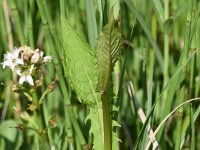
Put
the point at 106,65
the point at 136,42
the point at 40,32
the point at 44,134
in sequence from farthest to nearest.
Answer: the point at 40,32
the point at 136,42
the point at 44,134
the point at 106,65

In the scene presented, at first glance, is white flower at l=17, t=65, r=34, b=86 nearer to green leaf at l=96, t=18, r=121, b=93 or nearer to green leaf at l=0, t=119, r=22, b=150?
green leaf at l=96, t=18, r=121, b=93

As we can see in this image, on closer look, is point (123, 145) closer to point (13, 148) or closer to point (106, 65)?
point (13, 148)

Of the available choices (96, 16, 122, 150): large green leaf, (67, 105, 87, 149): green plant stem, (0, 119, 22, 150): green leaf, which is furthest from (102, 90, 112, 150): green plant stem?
(0, 119, 22, 150): green leaf

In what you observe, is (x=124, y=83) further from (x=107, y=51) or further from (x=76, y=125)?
(x=107, y=51)

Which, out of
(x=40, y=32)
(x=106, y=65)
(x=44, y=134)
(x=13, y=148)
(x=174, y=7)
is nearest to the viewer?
(x=106, y=65)

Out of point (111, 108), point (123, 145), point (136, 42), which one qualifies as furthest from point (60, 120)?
point (111, 108)

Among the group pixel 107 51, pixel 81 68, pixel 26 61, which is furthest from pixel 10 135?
pixel 107 51

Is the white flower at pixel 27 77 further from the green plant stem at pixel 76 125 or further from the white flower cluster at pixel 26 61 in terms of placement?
the green plant stem at pixel 76 125
